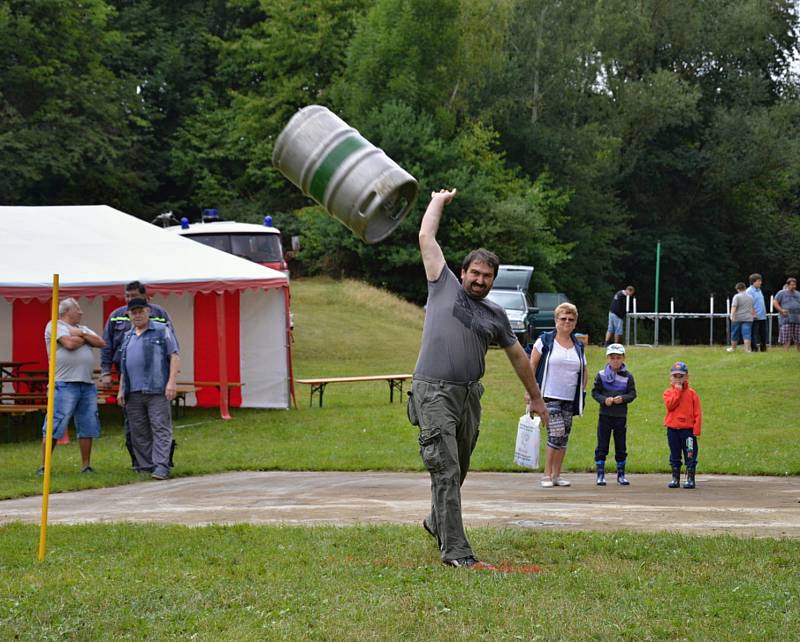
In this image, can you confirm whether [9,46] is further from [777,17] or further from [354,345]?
[777,17]

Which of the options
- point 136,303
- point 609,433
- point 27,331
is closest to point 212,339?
point 27,331

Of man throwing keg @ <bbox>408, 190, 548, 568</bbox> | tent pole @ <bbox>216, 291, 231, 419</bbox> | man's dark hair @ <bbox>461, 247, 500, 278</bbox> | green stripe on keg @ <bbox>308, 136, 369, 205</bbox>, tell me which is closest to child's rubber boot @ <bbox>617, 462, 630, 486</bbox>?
man throwing keg @ <bbox>408, 190, 548, 568</bbox>

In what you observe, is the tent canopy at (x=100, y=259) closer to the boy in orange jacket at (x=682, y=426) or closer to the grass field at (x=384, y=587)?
the boy in orange jacket at (x=682, y=426)

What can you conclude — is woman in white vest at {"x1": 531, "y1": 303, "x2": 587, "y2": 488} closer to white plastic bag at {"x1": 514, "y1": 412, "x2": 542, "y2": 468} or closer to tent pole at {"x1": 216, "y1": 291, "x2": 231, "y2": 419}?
white plastic bag at {"x1": 514, "y1": 412, "x2": 542, "y2": 468}

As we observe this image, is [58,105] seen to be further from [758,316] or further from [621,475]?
[621,475]

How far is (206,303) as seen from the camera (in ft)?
67.4

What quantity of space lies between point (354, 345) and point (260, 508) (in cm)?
2225

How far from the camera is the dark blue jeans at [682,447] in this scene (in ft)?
40.2

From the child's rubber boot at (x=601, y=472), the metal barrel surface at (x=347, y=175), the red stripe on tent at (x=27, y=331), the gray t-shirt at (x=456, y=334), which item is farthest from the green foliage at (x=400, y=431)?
the gray t-shirt at (x=456, y=334)

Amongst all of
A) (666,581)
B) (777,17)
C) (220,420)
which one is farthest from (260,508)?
(777,17)

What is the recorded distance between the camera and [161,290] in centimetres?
1823

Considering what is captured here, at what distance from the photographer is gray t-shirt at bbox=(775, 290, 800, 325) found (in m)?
28.0

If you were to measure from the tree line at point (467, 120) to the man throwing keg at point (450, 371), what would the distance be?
38870mm

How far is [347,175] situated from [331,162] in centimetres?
14
